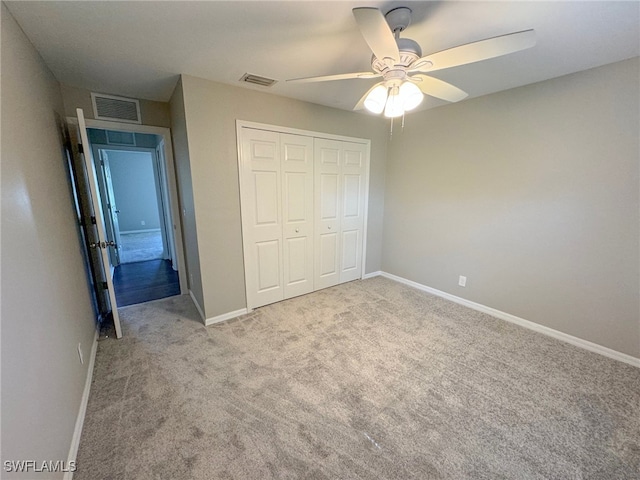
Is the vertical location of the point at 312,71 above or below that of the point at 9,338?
above

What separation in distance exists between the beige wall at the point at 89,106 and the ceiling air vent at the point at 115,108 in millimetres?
39

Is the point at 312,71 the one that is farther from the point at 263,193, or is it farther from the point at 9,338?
the point at 9,338

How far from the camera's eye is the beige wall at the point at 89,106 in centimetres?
239

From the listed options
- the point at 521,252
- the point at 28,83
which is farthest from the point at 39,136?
the point at 521,252

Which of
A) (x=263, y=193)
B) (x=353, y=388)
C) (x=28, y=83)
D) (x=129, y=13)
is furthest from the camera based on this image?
(x=263, y=193)

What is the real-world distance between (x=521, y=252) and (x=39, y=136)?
401cm

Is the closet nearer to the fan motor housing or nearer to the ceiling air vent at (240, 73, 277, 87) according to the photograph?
the ceiling air vent at (240, 73, 277, 87)

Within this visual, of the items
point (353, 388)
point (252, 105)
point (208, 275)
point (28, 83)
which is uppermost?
point (252, 105)

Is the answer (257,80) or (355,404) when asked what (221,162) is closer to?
(257,80)

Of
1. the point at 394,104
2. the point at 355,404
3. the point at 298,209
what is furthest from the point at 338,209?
the point at 355,404

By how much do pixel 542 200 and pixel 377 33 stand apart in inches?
89.6

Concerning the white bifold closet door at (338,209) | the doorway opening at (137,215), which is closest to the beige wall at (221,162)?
the white bifold closet door at (338,209)

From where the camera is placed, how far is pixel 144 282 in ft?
12.3

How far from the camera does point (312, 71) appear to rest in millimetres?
2113
